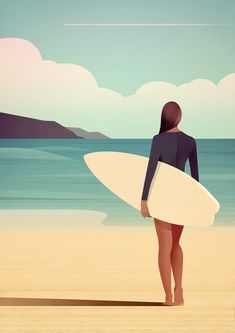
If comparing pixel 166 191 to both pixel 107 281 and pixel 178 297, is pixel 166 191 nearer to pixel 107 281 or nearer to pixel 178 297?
pixel 178 297

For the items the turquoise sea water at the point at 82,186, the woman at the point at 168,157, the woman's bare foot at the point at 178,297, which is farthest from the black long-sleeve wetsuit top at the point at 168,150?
the turquoise sea water at the point at 82,186

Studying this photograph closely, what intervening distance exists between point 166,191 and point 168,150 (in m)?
0.21

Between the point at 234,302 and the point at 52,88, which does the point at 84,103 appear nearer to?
the point at 52,88

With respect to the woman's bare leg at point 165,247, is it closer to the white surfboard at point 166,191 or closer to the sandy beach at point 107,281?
the white surfboard at point 166,191

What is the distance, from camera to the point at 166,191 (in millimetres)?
3381

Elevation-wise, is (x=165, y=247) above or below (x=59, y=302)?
above

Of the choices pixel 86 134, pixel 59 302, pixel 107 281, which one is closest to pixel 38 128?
pixel 86 134

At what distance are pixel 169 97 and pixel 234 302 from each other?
223 cm

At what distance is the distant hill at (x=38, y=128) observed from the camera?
5.58 metres

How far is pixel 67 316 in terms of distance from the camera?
10.5 feet

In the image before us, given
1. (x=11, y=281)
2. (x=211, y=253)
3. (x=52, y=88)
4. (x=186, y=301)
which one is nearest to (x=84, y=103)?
(x=52, y=88)

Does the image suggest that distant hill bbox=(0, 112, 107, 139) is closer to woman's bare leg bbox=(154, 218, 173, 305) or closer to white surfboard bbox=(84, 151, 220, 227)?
white surfboard bbox=(84, 151, 220, 227)

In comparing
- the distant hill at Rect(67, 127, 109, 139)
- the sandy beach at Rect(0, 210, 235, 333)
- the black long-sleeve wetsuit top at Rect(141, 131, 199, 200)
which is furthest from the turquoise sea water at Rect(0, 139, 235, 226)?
the black long-sleeve wetsuit top at Rect(141, 131, 199, 200)

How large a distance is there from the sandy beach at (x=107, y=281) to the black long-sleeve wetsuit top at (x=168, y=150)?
553mm
